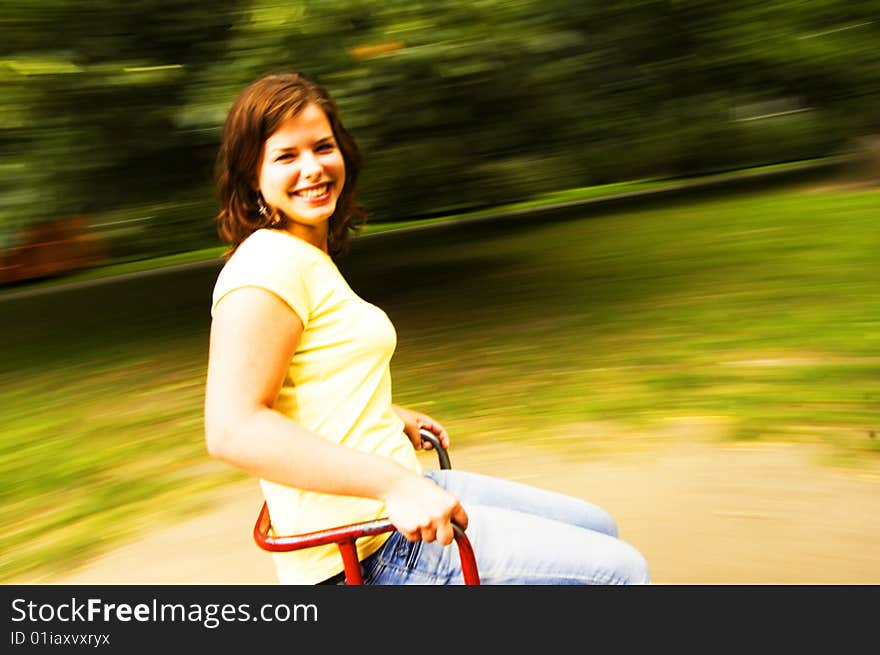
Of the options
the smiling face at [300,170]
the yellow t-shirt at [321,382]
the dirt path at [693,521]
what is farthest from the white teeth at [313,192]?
the dirt path at [693,521]

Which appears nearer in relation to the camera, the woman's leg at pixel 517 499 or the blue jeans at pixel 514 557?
the blue jeans at pixel 514 557

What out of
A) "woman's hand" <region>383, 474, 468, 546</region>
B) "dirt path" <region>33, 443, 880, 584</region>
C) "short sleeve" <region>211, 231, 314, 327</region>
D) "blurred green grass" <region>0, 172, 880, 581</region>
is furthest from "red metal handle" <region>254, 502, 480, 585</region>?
"blurred green grass" <region>0, 172, 880, 581</region>

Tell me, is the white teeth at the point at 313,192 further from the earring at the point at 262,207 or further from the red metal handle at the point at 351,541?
the red metal handle at the point at 351,541

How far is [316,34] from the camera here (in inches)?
220

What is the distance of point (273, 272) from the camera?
1.92 meters

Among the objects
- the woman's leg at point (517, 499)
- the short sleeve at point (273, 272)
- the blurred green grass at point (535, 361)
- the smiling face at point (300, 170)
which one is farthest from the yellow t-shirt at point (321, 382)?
the blurred green grass at point (535, 361)

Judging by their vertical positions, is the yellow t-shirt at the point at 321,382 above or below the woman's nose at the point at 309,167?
below

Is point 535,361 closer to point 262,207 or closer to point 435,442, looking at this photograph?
point 435,442

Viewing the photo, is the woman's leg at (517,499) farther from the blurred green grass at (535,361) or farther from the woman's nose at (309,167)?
the blurred green grass at (535,361)

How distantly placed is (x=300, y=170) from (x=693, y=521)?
2310mm

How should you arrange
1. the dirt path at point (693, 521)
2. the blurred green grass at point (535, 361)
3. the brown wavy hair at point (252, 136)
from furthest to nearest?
the blurred green grass at point (535, 361) → the dirt path at point (693, 521) → the brown wavy hair at point (252, 136)

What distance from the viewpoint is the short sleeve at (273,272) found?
1901mm

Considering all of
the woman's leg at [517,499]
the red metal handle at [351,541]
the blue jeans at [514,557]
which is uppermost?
the red metal handle at [351,541]

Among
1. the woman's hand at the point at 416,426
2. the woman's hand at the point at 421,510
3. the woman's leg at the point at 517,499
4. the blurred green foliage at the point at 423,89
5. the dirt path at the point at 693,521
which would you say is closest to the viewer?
the woman's hand at the point at 421,510
